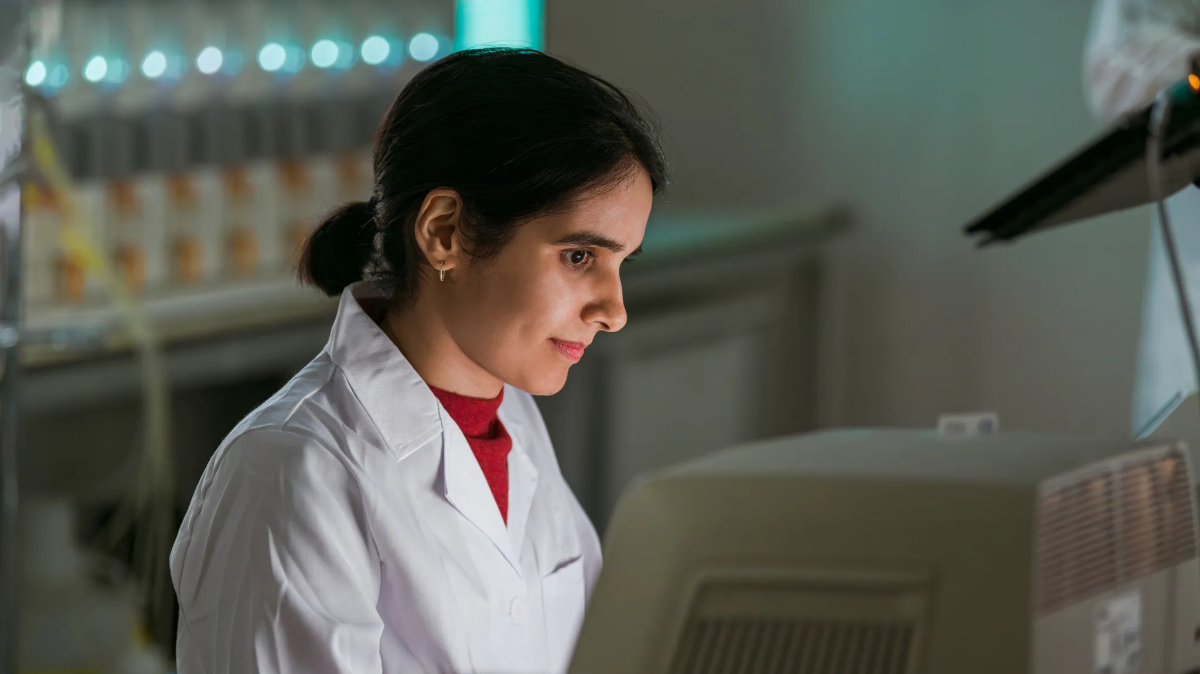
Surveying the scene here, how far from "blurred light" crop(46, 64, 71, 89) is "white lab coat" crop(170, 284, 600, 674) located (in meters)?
1.28

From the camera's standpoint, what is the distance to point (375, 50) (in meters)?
2.40

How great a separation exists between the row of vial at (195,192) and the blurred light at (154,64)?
0.25 feet

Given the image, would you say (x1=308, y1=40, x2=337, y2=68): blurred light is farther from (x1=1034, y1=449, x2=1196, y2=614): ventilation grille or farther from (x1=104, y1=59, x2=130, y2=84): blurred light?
(x1=1034, y1=449, x2=1196, y2=614): ventilation grille

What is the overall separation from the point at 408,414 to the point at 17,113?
1.11m

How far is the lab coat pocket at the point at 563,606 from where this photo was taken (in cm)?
112

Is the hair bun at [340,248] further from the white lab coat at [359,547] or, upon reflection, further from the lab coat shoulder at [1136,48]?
the lab coat shoulder at [1136,48]

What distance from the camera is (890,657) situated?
1.79ft

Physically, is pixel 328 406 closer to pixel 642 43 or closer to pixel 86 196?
pixel 86 196

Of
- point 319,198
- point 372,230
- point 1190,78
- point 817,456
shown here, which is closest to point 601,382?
point 319,198

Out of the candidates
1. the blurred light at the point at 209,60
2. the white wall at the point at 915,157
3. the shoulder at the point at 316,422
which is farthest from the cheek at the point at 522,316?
the white wall at the point at 915,157

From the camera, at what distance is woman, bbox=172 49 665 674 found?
0.89 meters

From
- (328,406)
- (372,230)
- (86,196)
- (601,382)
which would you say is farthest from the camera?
(601,382)

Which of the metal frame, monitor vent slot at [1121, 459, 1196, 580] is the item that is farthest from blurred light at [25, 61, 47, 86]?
monitor vent slot at [1121, 459, 1196, 580]

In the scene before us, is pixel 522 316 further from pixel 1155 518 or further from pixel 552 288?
pixel 1155 518
